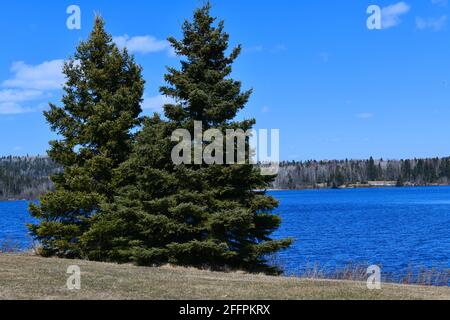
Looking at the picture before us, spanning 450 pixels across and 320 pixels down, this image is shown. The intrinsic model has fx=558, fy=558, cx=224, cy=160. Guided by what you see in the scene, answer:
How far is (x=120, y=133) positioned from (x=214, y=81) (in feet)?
18.6

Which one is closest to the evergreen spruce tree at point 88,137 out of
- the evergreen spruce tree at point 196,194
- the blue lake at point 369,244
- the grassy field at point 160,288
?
the evergreen spruce tree at point 196,194

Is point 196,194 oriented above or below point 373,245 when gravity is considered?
above

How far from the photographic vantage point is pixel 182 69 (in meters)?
22.8

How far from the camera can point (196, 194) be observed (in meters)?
21.1

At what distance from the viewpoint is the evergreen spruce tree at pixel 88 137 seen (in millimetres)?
24578

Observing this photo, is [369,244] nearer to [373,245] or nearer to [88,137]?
[373,245]

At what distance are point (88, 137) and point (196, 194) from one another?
22.9 ft

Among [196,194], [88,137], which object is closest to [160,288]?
[196,194]

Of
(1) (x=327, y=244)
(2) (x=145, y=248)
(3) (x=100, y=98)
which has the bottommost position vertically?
(1) (x=327, y=244)

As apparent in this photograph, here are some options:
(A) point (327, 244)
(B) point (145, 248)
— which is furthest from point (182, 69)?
(A) point (327, 244)

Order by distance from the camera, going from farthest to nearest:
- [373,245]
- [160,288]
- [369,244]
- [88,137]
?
[369,244] → [373,245] → [88,137] → [160,288]

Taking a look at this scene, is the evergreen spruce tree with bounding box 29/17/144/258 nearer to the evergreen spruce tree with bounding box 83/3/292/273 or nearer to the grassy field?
the evergreen spruce tree with bounding box 83/3/292/273
